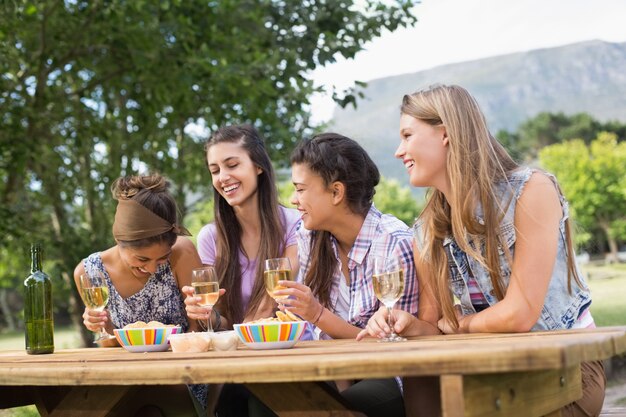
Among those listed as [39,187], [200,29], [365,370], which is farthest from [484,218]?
[39,187]

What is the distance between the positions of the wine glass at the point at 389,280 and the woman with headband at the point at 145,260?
4.18ft

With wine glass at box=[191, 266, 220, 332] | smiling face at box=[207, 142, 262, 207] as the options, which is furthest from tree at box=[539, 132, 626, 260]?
wine glass at box=[191, 266, 220, 332]

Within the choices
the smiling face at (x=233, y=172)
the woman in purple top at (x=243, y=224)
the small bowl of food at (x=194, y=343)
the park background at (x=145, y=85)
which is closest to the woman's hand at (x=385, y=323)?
the small bowl of food at (x=194, y=343)

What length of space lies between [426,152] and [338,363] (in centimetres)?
131

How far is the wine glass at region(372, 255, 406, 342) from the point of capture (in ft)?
9.22

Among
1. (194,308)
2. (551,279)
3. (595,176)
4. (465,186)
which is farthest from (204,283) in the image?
(595,176)

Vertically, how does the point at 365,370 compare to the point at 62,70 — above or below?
below

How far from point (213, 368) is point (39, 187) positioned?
1118 cm

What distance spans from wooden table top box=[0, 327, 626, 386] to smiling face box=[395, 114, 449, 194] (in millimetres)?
652

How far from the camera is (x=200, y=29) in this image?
355 inches

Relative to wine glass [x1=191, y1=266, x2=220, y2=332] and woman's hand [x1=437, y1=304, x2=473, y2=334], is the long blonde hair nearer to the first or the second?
woman's hand [x1=437, y1=304, x2=473, y2=334]

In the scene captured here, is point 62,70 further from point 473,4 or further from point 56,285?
point 473,4

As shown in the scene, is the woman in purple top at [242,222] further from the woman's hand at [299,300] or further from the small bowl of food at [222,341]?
the small bowl of food at [222,341]

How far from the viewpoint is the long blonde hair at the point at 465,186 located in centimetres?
305
